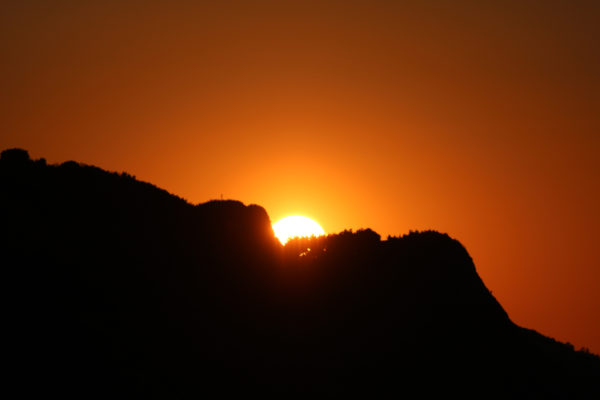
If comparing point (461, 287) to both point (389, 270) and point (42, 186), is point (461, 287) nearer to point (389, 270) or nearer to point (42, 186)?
point (389, 270)

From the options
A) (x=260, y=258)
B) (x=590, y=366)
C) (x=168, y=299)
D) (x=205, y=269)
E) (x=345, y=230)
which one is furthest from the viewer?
(x=590, y=366)

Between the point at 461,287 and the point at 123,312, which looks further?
the point at 461,287

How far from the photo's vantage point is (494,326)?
49.9 meters

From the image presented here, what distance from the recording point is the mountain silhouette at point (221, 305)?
3400 centimetres

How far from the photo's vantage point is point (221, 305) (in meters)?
42.3

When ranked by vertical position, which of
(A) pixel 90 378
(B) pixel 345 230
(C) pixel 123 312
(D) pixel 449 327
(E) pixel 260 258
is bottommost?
(A) pixel 90 378

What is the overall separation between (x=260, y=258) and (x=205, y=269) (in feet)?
16.1

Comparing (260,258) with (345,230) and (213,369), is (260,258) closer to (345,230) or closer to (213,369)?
(345,230)

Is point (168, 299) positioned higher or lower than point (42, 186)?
lower

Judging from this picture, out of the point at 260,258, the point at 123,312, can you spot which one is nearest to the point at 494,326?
the point at 260,258

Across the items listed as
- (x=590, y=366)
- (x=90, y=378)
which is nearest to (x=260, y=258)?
(x=90, y=378)

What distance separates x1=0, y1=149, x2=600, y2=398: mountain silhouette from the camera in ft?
112

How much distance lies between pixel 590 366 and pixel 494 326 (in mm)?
20499

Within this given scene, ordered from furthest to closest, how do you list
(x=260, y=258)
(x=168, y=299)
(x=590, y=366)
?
(x=590, y=366)
(x=260, y=258)
(x=168, y=299)
